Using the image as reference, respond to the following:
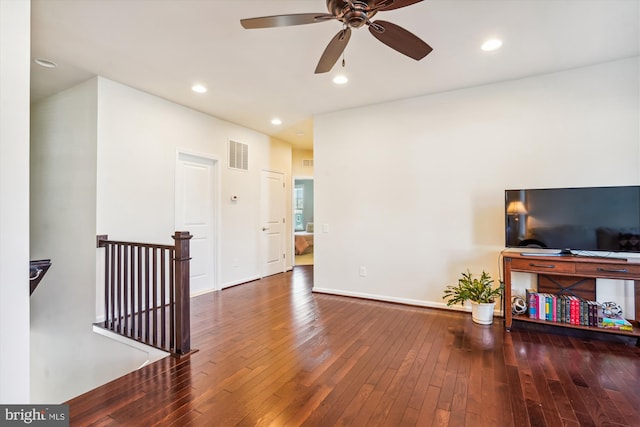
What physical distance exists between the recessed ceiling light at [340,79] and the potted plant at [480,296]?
2.62 meters

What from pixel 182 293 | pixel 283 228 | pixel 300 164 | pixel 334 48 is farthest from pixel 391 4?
pixel 300 164

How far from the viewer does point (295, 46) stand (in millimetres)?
2676

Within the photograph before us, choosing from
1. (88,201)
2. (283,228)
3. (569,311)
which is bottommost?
(569,311)

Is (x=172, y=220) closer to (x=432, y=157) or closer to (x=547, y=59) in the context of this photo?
(x=432, y=157)

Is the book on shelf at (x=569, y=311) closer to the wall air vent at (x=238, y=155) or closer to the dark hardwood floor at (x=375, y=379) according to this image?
the dark hardwood floor at (x=375, y=379)

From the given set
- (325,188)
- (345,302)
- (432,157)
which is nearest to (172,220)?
(325,188)

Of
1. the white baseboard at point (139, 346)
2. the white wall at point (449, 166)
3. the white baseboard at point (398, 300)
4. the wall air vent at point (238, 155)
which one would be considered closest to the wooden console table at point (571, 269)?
the white wall at point (449, 166)

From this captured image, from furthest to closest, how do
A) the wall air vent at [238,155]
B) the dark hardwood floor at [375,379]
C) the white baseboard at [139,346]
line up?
the wall air vent at [238,155]
the white baseboard at [139,346]
the dark hardwood floor at [375,379]

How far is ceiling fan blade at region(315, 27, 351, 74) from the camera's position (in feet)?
6.27

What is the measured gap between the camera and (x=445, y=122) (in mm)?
3691

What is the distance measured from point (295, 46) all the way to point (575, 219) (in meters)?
3.11

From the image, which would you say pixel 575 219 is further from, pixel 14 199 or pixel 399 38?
pixel 14 199

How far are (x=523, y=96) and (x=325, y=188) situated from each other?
266cm

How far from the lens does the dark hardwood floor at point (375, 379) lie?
5.74 ft
